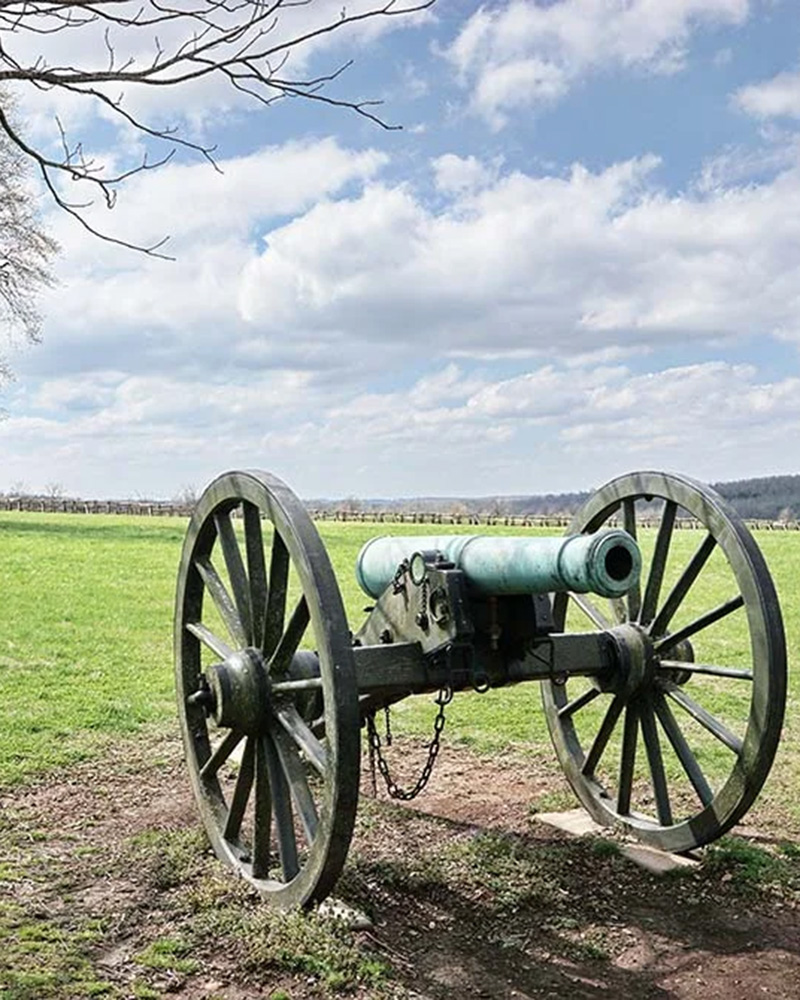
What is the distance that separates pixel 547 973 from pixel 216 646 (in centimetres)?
216

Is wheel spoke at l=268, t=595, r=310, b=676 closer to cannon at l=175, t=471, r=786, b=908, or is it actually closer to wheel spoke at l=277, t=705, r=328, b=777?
cannon at l=175, t=471, r=786, b=908

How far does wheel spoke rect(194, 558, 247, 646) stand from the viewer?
5.40m

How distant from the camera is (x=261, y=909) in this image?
4828 millimetres

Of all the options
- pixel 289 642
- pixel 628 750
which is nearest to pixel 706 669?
pixel 628 750

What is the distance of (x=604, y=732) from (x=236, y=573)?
2314 mm

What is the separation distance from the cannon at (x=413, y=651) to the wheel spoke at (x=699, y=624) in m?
0.01

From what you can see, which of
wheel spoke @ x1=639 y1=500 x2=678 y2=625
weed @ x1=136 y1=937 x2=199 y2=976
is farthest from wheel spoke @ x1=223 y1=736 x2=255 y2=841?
wheel spoke @ x1=639 y1=500 x2=678 y2=625

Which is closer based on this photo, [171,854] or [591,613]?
[171,854]

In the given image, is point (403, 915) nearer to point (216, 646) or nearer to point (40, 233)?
point (216, 646)

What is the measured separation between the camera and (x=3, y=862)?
5836 mm

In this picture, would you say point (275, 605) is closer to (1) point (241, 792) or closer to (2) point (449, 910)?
(1) point (241, 792)

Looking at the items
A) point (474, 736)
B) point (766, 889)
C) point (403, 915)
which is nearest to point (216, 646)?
point (403, 915)

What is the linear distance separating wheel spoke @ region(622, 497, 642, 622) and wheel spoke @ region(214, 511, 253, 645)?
207 centimetres

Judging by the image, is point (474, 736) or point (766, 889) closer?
point (766, 889)
